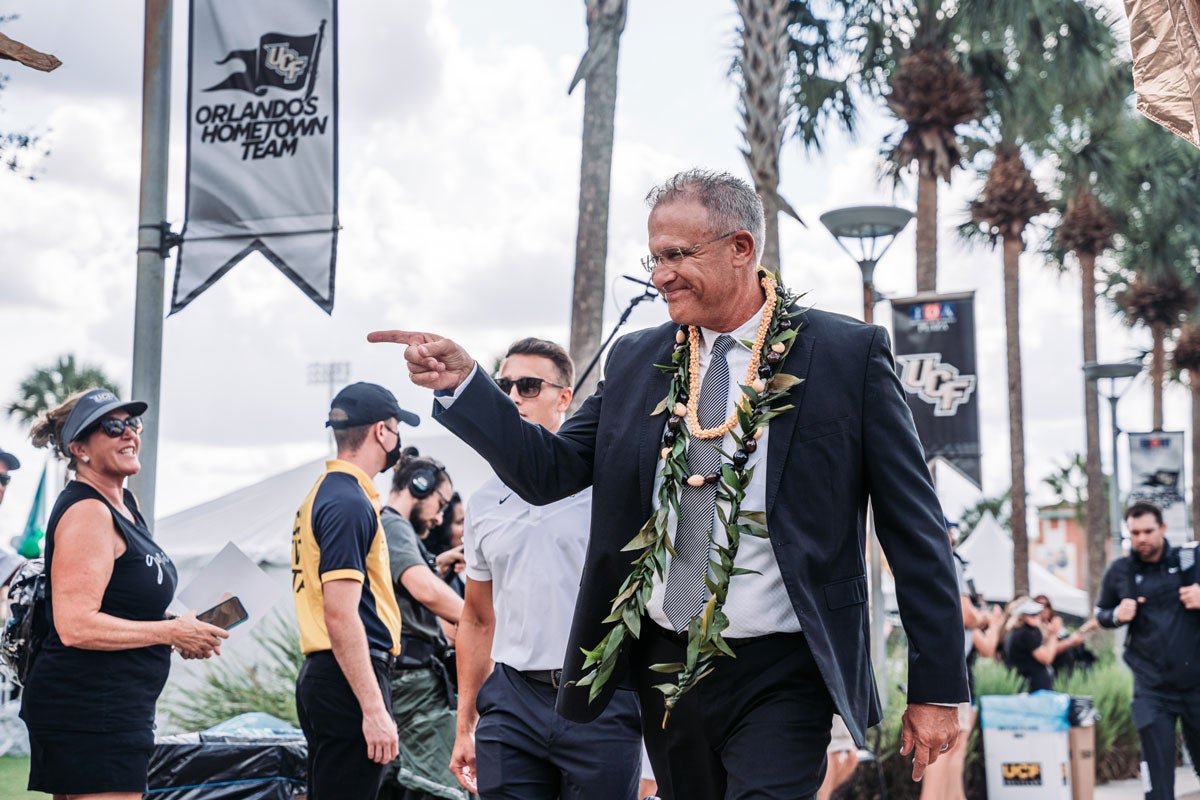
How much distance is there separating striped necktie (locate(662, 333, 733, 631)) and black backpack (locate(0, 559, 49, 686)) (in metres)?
→ 2.66

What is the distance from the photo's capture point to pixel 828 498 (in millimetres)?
3059

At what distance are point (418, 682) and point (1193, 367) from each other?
31.2 metres

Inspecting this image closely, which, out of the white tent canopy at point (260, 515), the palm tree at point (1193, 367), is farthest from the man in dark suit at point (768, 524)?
the palm tree at point (1193, 367)

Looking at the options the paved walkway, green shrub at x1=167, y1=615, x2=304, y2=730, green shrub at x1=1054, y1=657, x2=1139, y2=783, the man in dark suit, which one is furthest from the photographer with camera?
green shrub at x1=1054, y1=657, x2=1139, y2=783

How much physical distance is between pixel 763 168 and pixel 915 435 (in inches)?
421

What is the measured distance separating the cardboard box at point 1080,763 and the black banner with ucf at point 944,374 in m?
3.10

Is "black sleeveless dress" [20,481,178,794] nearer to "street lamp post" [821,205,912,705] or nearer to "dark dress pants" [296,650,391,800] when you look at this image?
"dark dress pants" [296,650,391,800]

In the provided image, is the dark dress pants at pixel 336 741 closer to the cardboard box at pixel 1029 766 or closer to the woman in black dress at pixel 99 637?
the woman in black dress at pixel 99 637

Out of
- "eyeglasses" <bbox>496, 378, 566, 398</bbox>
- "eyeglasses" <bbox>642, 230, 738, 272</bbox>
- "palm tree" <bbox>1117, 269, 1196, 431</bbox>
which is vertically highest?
"palm tree" <bbox>1117, 269, 1196, 431</bbox>

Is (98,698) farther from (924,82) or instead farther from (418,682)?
(924,82)

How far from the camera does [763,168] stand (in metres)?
13.5

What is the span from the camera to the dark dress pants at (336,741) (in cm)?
502

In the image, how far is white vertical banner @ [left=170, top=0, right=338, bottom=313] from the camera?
233 inches

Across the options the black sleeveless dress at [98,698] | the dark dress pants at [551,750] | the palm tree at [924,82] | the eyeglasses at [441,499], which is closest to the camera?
the dark dress pants at [551,750]
